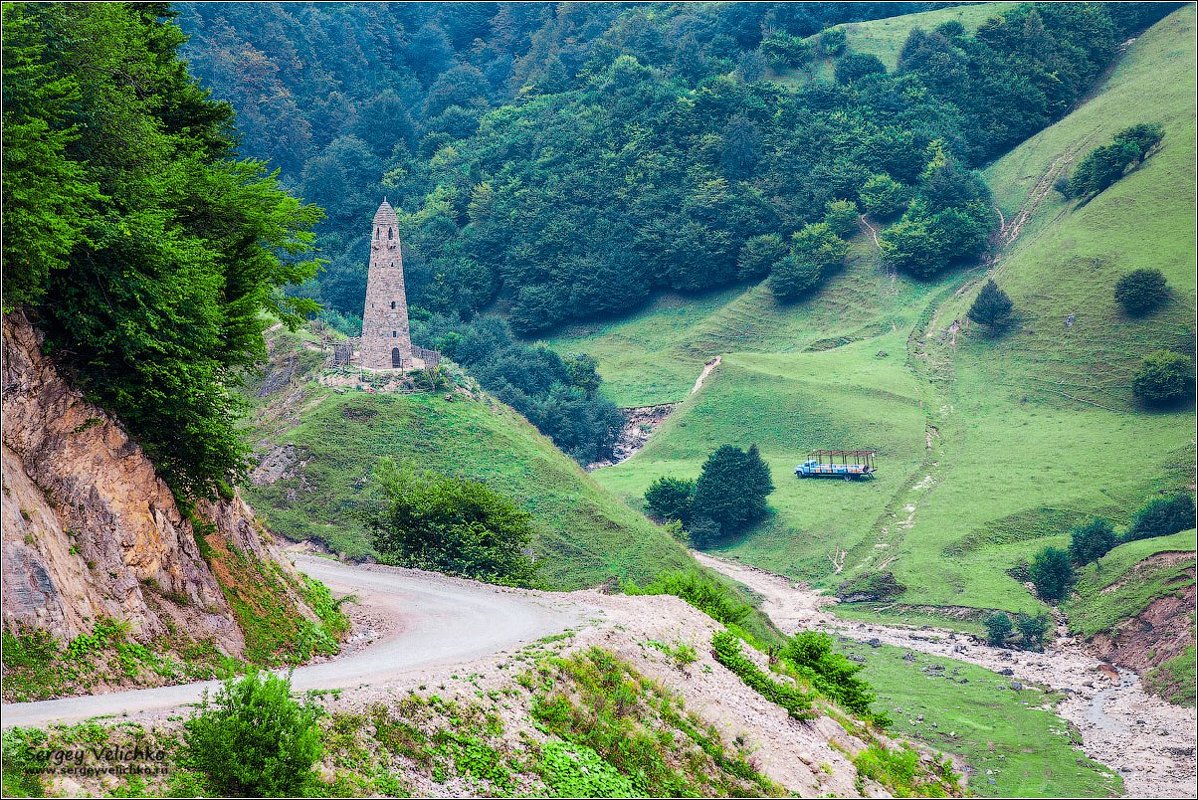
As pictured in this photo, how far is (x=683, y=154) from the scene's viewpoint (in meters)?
142

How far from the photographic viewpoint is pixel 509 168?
147 m

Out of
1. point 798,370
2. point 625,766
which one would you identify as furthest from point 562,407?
point 625,766

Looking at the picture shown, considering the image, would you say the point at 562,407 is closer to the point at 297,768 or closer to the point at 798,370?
the point at 798,370

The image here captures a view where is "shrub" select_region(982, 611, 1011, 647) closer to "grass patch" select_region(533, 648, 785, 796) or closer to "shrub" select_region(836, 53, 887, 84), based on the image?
"grass patch" select_region(533, 648, 785, 796)

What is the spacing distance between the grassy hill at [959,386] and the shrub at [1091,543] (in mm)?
2673

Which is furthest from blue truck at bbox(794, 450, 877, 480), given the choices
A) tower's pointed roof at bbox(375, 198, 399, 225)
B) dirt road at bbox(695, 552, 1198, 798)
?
tower's pointed roof at bbox(375, 198, 399, 225)

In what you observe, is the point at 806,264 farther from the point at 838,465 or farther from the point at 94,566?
the point at 94,566

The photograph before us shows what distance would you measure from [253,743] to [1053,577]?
63780 millimetres

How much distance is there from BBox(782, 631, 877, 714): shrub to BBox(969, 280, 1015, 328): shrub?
238 ft

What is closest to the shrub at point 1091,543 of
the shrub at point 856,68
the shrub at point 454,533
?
the shrub at point 454,533

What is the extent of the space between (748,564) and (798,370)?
25874 mm

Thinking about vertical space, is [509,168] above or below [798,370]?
above

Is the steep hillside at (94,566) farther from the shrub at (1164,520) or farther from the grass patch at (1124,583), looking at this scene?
the shrub at (1164,520)

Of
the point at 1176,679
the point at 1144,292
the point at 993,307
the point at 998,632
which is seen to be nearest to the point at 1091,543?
the point at 998,632
